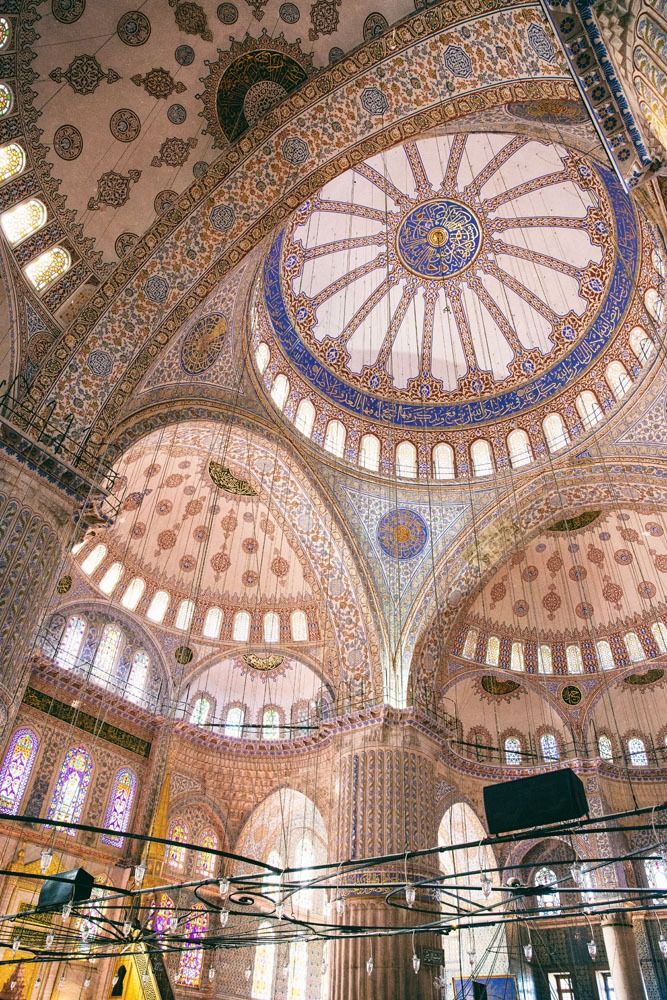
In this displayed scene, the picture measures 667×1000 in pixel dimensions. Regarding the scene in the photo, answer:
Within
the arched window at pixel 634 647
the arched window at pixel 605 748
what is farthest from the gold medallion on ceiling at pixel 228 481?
the arched window at pixel 605 748

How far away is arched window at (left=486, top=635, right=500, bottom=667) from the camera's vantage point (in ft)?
57.0

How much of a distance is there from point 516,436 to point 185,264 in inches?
316

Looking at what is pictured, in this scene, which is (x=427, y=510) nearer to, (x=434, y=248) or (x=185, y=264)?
(x=434, y=248)

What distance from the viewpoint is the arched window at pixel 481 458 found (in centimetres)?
1505

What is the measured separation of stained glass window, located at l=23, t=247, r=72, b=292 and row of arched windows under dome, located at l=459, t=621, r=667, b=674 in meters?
12.3

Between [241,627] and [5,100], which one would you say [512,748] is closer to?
[241,627]

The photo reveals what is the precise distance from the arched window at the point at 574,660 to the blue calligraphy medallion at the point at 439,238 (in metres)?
9.62

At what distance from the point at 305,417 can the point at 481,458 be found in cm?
394

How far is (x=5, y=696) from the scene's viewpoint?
308 inches

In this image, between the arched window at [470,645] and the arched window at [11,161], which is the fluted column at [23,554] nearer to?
the arched window at [11,161]

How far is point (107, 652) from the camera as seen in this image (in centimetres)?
1534

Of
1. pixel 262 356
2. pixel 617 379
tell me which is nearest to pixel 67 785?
pixel 262 356

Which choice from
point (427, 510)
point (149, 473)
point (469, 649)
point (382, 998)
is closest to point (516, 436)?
point (427, 510)

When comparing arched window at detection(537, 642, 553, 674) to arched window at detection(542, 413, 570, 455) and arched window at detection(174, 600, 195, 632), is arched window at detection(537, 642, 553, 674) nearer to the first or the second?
arched window at detection(542, 413, 570, 455)
